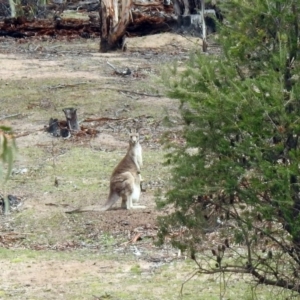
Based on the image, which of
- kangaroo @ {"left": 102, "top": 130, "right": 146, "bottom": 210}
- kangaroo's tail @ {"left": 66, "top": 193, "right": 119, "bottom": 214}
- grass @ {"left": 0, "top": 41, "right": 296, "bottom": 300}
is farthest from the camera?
kangaroo @ {"left": 102, "top": 130, "right": 146, "bottom": 210}

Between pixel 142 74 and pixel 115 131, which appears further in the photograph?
pixel 142 74

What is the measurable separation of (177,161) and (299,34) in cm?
125

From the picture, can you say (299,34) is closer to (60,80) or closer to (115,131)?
(115,131)

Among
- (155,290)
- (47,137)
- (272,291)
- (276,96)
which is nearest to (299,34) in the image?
(276,96)

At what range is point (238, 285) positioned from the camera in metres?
8.45

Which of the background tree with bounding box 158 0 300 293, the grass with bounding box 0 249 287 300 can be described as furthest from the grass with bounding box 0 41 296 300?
the background tree with bounding box 158 0 300 293

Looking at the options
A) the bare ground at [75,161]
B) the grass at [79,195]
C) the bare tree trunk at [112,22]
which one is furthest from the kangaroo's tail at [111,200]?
the bare tree trunk at [112,22]

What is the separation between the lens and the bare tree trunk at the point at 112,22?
23609mm

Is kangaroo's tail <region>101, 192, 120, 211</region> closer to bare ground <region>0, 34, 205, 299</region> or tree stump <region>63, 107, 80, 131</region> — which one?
bare ground <region>0, 34, 205, 299</region>

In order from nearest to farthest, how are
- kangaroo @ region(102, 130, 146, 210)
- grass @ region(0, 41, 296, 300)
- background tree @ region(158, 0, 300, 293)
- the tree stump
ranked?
background tree @ region(158, 0, 300, 293) < grass @ region(0, 41, 296, 300) < kangaroo @ region(102, 130, 146, 210) < the tree stump

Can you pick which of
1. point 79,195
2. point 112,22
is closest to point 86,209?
point 79,195

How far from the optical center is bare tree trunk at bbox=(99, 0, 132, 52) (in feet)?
77.5

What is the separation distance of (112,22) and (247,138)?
58.2 feet

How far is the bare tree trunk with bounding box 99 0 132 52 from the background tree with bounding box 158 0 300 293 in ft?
54.0
